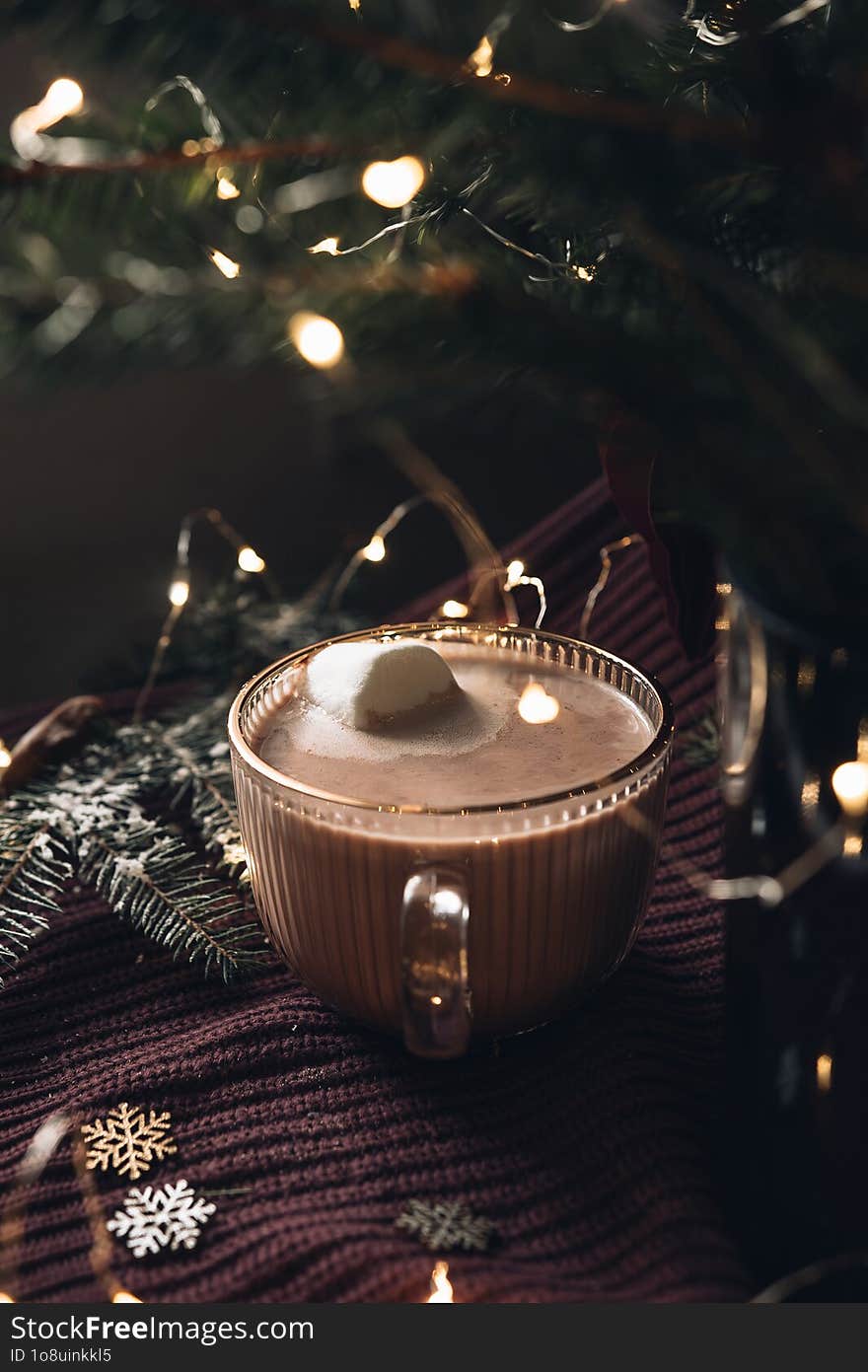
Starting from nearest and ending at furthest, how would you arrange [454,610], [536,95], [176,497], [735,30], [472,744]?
1. [536,95]
2. [735,30]
3. [472,744]
4. [454,610]
5. [176,497]

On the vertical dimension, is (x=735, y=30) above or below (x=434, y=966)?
above

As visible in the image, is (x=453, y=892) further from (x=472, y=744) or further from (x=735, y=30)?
(x=735, y=30)

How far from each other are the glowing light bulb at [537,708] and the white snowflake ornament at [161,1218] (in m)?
0.24

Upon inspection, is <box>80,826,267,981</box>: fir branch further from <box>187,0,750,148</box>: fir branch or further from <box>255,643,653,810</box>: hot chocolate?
<box>187,0,750,148</box>: fir branch

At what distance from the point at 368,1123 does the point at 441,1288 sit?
0.09 meters

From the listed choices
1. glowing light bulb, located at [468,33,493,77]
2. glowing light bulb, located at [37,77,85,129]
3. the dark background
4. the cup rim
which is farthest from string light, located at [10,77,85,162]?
the dark background

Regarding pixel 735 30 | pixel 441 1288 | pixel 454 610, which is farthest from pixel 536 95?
pixel 454 610

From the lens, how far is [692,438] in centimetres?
30

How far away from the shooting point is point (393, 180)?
12.9 inches

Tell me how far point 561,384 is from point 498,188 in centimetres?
12

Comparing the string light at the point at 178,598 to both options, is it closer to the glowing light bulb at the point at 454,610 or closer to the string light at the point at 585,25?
the glowing light bulb at the point at 454,610

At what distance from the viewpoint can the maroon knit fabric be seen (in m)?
0.41

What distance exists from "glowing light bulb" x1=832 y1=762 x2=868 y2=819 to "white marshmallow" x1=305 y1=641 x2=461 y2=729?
0.67ft

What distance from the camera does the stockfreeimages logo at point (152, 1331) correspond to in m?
0.39
